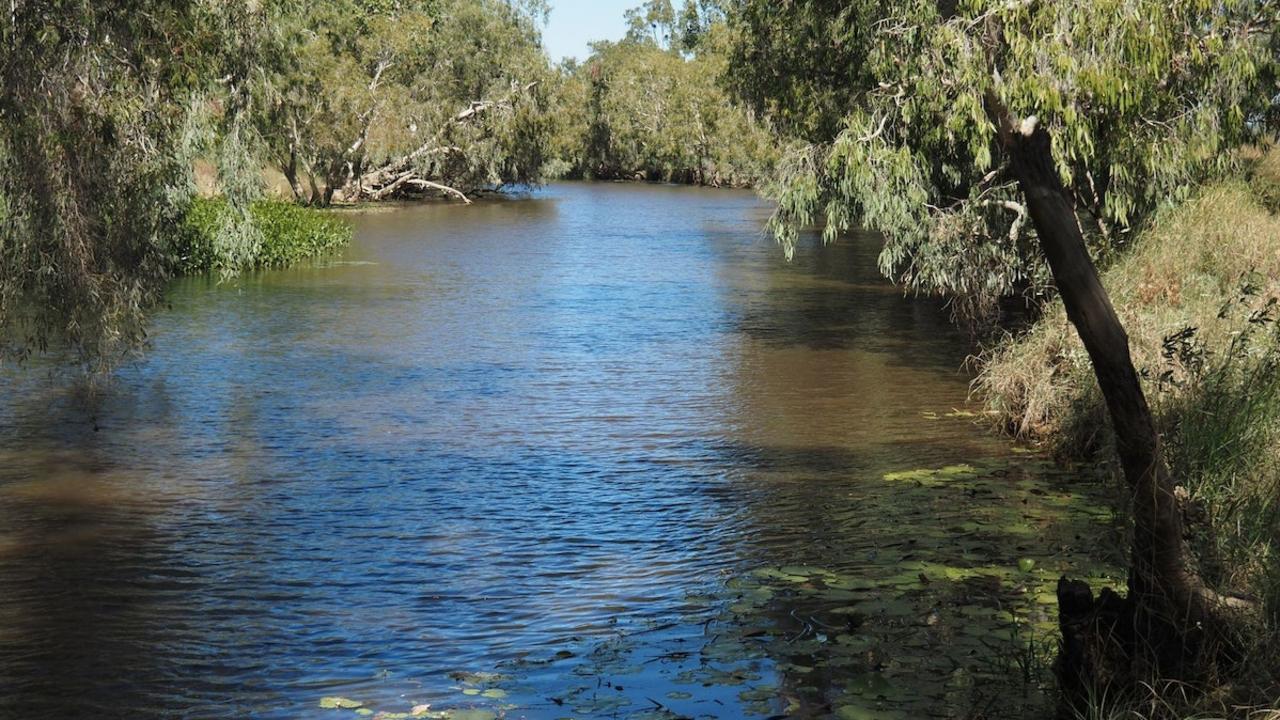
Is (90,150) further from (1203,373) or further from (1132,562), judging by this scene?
(1203,373)

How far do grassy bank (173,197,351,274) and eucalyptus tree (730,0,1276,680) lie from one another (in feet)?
36.8

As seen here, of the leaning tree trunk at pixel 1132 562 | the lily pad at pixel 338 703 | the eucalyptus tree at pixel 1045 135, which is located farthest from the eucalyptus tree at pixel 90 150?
the leaning tree trunk at pixel 1132 562

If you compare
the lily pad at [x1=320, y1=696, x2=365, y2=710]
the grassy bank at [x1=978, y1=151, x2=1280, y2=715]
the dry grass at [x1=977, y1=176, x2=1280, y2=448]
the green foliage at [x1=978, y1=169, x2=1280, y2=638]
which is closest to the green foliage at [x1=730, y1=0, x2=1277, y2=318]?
the dry grass at [x1=977, y1=176, x2=1280, y2=448]

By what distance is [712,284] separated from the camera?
95.1 feet

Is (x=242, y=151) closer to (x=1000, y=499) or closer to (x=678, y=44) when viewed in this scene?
(x=1000, y=499)

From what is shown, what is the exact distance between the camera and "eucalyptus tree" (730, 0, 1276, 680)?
20.9 ft

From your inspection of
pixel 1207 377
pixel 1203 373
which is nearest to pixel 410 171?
pixel 1203 373

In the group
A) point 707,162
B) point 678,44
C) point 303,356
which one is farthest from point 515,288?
point 678,44

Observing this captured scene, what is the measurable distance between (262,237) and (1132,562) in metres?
24.1

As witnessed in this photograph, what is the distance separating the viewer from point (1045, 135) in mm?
7434

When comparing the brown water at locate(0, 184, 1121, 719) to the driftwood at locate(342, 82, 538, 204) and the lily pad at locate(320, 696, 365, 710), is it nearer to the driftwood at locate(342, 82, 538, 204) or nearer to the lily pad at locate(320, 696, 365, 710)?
the lily pad at locate(320, 696, 365, 710)

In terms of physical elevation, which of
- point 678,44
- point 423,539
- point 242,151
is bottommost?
point 423,539

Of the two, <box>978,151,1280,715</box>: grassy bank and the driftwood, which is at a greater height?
the driftwood

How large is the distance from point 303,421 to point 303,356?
4.47 meters
